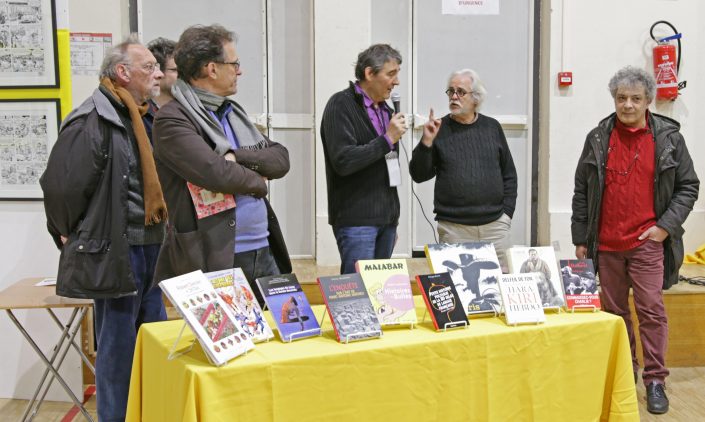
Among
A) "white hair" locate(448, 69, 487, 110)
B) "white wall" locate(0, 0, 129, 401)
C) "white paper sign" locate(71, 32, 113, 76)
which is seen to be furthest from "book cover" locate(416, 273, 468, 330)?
"white paper sign" locate(71, 32, 113, 76)

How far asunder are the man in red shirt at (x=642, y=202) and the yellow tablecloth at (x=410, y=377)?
108 cm

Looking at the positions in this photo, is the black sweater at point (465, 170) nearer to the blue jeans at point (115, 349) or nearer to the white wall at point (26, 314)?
the blue jeans at point (115, 349)

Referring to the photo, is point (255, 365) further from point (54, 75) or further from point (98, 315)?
point (54, 75)

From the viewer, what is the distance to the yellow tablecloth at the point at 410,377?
173cm

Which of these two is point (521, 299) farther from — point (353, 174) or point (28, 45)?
point (28, 45)

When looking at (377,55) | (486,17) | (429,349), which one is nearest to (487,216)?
(377,55)

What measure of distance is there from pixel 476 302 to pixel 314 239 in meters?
2.58

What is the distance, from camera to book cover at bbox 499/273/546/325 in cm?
210

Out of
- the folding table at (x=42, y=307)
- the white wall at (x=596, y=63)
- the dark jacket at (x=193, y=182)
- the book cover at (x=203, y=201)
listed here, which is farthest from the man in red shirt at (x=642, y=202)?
the folding table at (x=42, y=307)

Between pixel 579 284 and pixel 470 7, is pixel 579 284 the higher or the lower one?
the lower one

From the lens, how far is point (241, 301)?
1881 millimetres

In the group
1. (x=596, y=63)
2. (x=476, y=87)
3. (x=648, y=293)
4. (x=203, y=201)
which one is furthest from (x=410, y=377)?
(x=596, y=63)

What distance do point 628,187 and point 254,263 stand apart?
1.89 metres

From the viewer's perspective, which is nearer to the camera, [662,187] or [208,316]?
[208,316]
